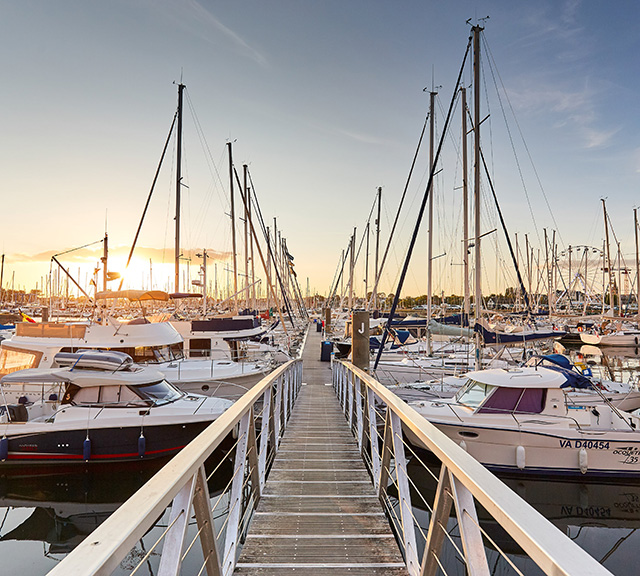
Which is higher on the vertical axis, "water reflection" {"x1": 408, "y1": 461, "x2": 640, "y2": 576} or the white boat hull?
the white boat hull

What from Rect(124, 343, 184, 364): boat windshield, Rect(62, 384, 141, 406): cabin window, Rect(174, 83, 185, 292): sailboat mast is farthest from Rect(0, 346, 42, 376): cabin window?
Rect(174, 83, 185, 292): sailboat mast

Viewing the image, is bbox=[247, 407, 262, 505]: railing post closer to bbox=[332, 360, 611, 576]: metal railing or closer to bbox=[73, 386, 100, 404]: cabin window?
bbox=[332, 360, 611, 576]: metal railing

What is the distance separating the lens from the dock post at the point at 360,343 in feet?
30.0

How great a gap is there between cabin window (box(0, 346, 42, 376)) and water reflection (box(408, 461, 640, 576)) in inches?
475

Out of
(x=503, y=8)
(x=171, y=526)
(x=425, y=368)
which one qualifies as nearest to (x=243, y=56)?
(x=503, y=8)

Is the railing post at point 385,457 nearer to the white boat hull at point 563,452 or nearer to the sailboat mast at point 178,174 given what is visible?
the white boat hull at point 563,452

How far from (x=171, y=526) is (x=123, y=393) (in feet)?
32.0

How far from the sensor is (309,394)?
12.7 metres

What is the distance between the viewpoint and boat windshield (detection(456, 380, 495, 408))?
1033 cm

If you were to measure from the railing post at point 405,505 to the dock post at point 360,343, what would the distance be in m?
5.14

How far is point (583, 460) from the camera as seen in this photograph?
9367mm

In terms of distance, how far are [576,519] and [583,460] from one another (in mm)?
1325

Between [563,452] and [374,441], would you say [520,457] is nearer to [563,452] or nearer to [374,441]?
[563,452]

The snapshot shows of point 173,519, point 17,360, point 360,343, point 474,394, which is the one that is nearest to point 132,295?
point 17,360
